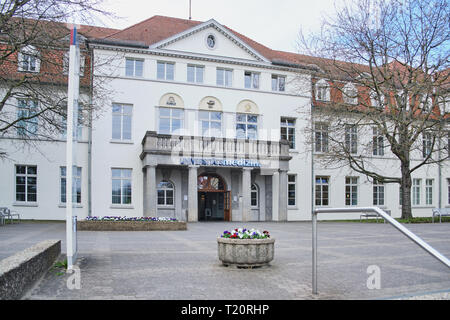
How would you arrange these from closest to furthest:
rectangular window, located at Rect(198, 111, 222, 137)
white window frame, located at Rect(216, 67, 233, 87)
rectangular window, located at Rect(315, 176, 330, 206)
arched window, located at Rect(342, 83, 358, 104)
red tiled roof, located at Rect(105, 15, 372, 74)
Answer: arched window, located at Rect(342, 83, 358, 104) < red tiled roof, located at Rect(105, 15, 372, 74) < rectangular window, located at Rect(198, 111, 222, 137) < white window frame, located at Rect(216, 67, 233, 87) < rectangular window, located at Rect(315, 176, 330, 206)

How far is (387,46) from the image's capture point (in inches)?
953

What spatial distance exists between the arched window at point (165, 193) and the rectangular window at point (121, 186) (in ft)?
6.41

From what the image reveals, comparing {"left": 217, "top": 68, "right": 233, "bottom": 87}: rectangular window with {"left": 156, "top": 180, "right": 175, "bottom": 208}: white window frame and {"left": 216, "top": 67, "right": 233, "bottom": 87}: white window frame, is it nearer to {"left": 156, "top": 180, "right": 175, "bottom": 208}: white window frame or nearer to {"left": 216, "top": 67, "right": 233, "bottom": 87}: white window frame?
{"left": 216, "top": 67, "right": 233, "bottom": 87}: white window frame

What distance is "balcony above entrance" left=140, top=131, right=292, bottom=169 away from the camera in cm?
2486

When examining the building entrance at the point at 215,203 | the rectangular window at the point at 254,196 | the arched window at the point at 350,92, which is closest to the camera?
the arched window at the point at 350,92

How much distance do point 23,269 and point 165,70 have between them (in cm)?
2361

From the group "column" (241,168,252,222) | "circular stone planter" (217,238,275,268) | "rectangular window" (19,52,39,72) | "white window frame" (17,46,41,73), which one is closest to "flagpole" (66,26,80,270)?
"circular stone planter" (217,238,275,268)

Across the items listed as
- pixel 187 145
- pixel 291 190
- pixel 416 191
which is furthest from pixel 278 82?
pixel 416 191

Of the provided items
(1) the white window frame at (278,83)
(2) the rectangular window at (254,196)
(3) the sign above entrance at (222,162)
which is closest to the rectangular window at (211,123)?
(3) the sign above entrance at (222,162)

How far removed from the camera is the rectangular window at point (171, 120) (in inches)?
1107

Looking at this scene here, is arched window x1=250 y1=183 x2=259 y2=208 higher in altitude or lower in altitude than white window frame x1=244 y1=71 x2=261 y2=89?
lower

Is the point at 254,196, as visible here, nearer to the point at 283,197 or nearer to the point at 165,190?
the point at 283,197

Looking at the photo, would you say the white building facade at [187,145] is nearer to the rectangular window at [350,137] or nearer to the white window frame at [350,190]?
the white window frame at [350,190]
